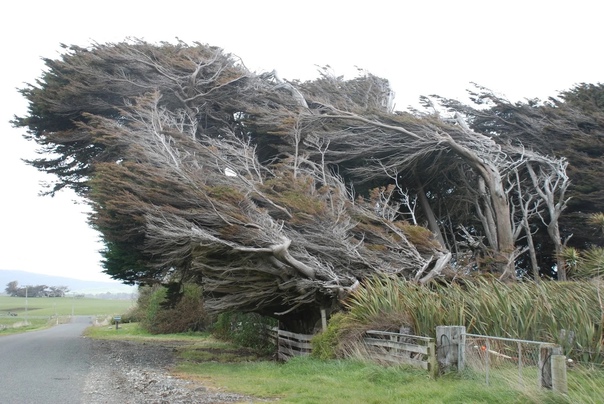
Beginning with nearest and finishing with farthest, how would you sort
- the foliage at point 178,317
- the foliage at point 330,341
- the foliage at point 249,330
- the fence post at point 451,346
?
1. the fence post at point 451,346
2. the foliage at point 330,341
3. the foliage at point 249,330
4. the foliage at point 178,317

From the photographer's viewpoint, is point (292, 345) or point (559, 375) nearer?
point (559, 375)

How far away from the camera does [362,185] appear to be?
24531 millimetres

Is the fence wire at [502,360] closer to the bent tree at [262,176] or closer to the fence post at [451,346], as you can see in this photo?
the fence post at [451,346]

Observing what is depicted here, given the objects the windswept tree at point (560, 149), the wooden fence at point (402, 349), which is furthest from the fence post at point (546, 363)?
the windswept tree at point (560, 149)

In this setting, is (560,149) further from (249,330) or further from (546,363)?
(546,363)

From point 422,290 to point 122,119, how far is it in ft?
51.2

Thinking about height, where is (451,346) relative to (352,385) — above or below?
above

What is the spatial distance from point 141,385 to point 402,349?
211 inches

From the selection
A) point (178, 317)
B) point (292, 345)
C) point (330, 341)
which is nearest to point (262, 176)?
point (292, 345)

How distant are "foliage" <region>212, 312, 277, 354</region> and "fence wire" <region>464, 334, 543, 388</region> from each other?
14338mm

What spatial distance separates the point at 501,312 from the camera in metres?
11.5

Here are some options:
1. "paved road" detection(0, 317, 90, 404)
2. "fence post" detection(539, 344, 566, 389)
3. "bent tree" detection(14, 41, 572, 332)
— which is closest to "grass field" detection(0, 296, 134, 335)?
"paved road" detection(0, 317, 90, 404)

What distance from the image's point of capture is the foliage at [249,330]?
82.8 ft

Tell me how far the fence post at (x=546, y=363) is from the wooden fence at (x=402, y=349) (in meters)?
2.95
